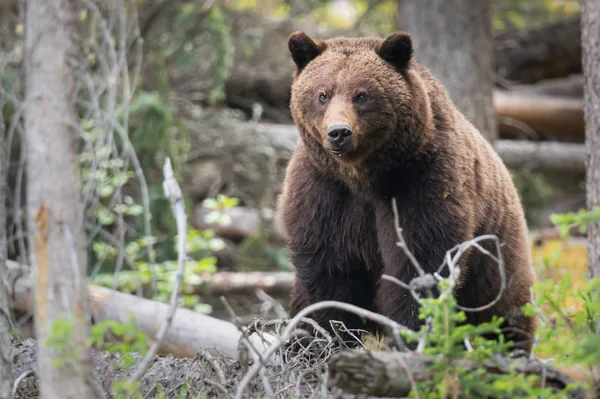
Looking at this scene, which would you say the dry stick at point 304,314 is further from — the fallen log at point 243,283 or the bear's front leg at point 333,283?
the fallen log at point 243,283

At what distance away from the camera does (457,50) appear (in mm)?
8859

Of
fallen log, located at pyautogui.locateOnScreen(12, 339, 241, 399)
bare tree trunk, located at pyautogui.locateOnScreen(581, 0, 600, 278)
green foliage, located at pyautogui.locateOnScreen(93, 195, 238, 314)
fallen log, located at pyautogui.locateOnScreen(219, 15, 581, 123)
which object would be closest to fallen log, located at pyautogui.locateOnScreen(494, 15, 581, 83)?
fallen log, located at pyautogui.locateOnScreen(219, 15, 581, 123)

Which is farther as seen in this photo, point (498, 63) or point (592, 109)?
point (498, 63)

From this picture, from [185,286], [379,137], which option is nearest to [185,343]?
[185,286]

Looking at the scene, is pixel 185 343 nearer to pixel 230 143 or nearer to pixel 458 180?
pixel 458 180

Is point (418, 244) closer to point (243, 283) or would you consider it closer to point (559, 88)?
point (243, 283)

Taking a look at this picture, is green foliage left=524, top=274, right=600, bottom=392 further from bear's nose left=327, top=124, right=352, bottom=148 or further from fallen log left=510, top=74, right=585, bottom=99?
fallen log left=510, top=74, right=585, bottom=99

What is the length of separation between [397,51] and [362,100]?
0.41 meters

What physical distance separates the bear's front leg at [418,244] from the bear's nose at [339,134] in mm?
556

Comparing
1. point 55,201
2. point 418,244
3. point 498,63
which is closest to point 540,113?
point 498,63

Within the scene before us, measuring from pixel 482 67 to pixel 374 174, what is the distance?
4690mm

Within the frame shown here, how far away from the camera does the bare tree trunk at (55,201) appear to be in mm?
3307

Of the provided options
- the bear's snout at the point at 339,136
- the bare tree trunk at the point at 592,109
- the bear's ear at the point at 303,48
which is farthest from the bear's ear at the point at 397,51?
the bare tree trunk at the point at 592,109

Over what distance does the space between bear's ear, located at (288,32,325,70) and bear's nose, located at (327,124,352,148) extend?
767 mm
